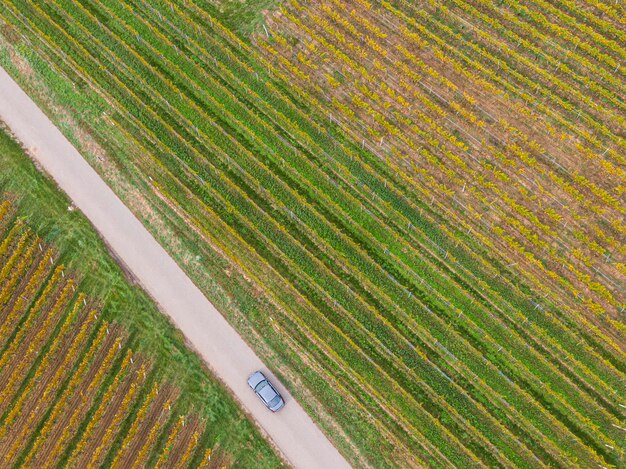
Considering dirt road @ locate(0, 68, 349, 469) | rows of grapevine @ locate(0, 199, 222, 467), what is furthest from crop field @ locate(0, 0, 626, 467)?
rows of grapevine @ locate(0, 199, 222, 467)

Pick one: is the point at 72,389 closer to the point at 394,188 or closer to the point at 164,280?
the point at 164,280

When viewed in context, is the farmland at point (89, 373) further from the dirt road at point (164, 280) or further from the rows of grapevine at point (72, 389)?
the dirt road at point (164, 280)

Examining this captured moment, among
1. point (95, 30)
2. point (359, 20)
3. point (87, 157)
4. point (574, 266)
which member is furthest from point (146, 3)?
point (574, 266)

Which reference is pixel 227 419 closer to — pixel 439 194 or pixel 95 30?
pixel 439 194

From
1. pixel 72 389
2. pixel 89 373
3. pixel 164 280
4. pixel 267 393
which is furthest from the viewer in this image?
pixel 164 280

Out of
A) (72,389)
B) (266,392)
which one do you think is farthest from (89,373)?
(266,392)

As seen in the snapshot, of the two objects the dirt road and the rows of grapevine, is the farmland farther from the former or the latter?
the dirt road

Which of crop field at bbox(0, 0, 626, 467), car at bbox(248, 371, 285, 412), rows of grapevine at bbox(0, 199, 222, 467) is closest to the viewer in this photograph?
rows of grapevine at bbox(0, 199, 222, 467)
